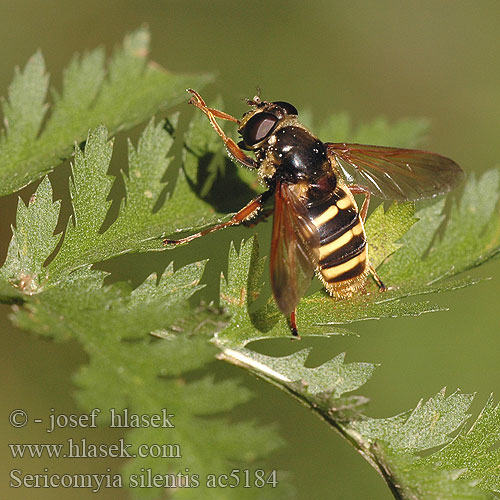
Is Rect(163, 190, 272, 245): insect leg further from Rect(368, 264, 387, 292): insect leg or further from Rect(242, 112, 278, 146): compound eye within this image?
Rect(368, 264, 387, 292): insect leg

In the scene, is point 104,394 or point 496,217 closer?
point 104,394

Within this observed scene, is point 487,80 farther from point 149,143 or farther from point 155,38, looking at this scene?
point 149,143

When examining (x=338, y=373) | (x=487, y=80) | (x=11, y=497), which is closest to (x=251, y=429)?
(x=338, y=373)

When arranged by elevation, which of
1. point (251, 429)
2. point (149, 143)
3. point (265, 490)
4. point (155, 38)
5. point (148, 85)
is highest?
point (155, 38)

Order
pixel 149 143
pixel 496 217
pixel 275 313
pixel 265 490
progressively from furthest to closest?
pixel 496 217, pixel 149 143, pixel 275 313, pixel 265 490

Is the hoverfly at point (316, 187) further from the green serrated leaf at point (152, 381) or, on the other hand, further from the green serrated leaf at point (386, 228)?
the green serrated leaf at point (152, 381)

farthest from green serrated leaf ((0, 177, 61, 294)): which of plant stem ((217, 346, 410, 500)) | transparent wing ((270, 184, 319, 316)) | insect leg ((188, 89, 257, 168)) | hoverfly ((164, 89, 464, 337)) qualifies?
insect leg ((188, 89, 257, 168))

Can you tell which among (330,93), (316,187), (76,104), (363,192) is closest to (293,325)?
(316,187)

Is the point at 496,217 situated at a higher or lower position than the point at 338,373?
higher

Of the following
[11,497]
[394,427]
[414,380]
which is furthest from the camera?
[414,380]
